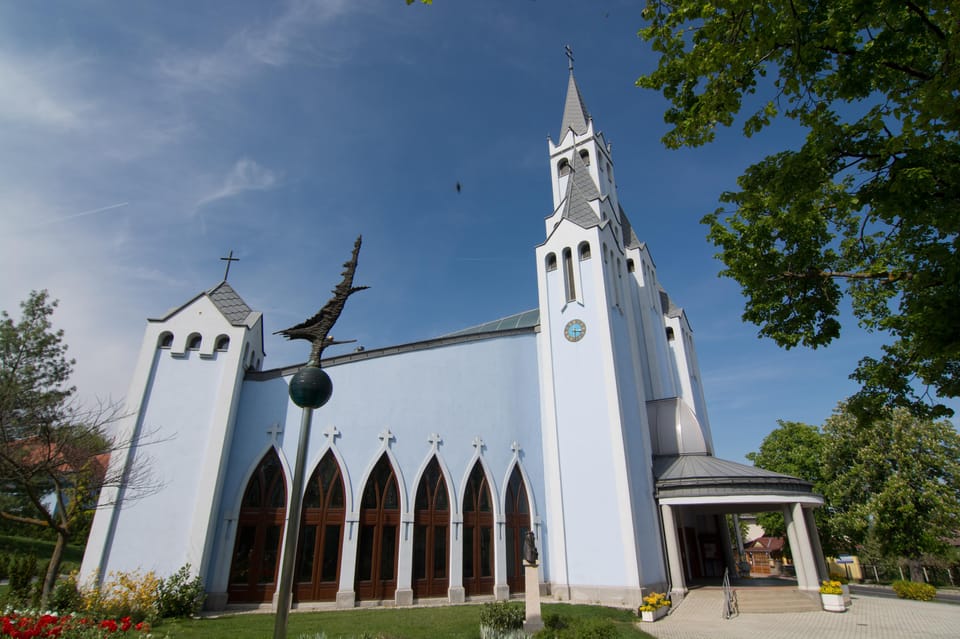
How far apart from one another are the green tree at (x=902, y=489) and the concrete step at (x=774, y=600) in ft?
47.8

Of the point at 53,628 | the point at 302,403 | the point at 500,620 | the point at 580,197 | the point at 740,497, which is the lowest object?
the point at 500,620

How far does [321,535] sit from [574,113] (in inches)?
1128

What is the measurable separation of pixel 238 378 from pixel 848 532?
117ft

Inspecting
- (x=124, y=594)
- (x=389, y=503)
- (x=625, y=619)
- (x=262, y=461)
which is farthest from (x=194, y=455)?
(x=625, y=619)

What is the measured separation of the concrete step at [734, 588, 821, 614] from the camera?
15267mm

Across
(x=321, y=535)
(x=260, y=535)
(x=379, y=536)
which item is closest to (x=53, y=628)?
(x=260, y=535)

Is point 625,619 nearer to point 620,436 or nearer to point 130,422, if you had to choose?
point 620,436

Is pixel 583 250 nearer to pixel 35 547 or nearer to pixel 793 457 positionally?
pixel 793 457

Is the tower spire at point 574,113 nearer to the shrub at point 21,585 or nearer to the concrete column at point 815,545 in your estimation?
the concrete column at point 815,545

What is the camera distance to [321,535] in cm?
1645

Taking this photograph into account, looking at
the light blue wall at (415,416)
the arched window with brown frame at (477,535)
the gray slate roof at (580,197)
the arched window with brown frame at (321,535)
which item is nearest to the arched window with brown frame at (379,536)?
the light blue wall at (415,416)

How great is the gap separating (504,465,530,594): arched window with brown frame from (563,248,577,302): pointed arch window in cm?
755

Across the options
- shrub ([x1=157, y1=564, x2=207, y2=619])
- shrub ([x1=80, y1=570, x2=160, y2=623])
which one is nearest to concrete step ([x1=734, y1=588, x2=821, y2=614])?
shrub ([x1=157, y1=564, x2=207, y2=619])

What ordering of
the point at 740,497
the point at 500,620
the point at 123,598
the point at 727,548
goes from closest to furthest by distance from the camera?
the point at 500,620, the point at 123,598, the point at 740,497, the point at 727,548
